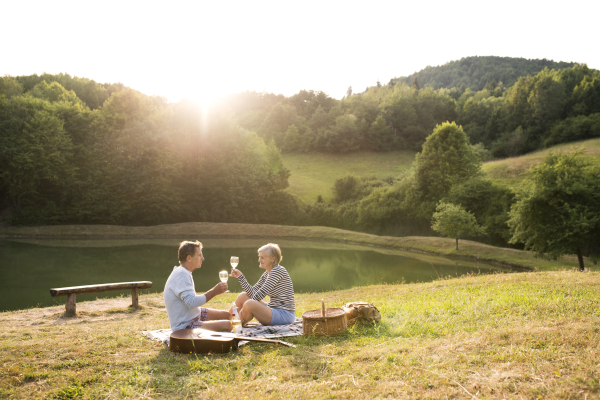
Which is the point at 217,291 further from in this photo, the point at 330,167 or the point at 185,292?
the point at 330,167

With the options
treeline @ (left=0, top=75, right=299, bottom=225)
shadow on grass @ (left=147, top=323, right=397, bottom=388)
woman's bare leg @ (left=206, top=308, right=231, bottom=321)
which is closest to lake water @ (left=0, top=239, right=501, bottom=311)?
treeline @ (left=0, top=75, right=299, bottom=225)

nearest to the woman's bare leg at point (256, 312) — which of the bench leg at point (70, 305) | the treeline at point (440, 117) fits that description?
the bench leg at point (70, 305)

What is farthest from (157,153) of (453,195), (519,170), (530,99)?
(530,99)

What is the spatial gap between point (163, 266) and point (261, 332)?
17.3 metres

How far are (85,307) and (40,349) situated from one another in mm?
6416

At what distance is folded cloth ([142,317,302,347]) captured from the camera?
596 cm

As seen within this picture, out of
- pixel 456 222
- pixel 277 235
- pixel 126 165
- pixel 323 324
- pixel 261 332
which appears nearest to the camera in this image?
pixel 323 324

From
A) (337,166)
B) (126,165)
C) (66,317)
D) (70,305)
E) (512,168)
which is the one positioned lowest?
(66,317)

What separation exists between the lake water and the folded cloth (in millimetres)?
8416

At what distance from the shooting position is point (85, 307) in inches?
439

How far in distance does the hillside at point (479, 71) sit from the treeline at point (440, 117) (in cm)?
2415

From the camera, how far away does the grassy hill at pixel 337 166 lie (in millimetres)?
48469

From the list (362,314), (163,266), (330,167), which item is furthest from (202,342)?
(330,167)

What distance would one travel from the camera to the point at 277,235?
38.7 m
